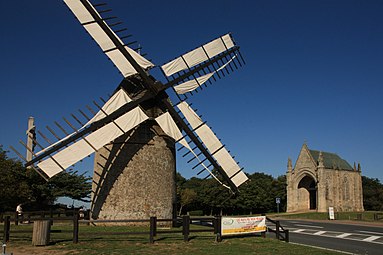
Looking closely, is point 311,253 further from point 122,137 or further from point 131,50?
point 131,50

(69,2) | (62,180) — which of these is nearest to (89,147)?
(69,2)

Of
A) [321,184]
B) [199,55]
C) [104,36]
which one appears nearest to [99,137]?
[104,36]

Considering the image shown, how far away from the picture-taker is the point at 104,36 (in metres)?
17.4

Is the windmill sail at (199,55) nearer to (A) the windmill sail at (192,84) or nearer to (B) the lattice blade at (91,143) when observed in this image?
(A) the windmill sail at (192,84)

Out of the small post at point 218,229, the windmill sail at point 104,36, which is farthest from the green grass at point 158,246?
the windmill sail at point 104,36

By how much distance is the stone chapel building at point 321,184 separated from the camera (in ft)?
175

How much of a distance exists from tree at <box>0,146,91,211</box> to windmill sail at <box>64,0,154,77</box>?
16.2 meters

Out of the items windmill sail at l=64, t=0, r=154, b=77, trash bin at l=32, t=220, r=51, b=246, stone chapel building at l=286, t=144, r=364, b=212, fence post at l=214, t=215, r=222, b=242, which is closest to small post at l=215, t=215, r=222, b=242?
fence post at l=214, t=215, r=222, b=242

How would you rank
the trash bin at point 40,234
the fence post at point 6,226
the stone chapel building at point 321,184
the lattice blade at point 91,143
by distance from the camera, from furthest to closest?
the stone chapel building at point 321,184 → the lattice blade at point 91,143 → the fence post at point 6,226 → the trash bin at point 40,234

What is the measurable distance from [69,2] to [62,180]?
25.5 m

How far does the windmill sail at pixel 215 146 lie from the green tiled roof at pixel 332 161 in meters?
40.8

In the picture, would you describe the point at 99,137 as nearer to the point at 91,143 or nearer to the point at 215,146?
the point at 91,143

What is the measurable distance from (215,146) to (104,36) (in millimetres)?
8172

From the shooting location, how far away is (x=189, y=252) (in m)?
11.4
